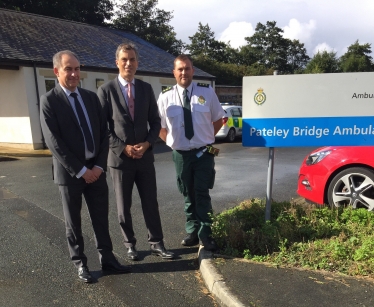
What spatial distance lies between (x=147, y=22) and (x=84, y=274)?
146 ft

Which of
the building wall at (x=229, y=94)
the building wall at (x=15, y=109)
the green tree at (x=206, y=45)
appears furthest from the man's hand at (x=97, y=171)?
the green tree at (x=206, y=45)

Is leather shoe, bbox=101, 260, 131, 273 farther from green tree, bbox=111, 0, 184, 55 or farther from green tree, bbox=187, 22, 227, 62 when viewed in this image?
green tree, bbox=187, 22, 227, 62

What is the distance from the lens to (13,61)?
517 inches

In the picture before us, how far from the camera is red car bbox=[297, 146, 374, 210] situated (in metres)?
4.59

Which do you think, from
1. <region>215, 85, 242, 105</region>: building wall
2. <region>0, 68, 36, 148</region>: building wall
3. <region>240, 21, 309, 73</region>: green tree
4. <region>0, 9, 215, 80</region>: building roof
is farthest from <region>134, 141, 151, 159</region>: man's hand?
<region>240, 21, 309, 73</region>: green tree

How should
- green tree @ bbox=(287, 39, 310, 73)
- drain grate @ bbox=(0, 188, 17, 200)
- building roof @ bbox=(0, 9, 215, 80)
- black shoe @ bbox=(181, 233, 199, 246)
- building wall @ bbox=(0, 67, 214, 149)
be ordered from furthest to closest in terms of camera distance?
green tree @ bbox=(287, 39, 310, 73), building roof @ bbox=(0, 9, 215, 80), building wall @ bbox=(0, 67, 214, 149), drain grate @ bbox=(0, 188, 17, 200), black shoe @ bbox=(181, 233, 199, 246)

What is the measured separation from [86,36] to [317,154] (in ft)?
59.8

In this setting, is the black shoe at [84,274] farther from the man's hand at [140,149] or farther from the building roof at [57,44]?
the building roof at [57,44]

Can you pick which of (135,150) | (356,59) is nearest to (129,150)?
(135,150)

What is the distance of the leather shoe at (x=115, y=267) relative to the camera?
3582 mm

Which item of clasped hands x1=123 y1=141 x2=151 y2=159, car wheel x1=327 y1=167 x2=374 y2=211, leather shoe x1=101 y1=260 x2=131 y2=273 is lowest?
leather shoe x1=101 y1=260 x2=131 y2=273

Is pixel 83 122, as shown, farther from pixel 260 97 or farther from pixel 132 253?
pixel 260 97

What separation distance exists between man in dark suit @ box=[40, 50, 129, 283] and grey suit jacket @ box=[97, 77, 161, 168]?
0.18 m

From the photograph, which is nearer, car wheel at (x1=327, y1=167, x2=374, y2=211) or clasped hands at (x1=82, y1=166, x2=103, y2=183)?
clasped hands at (x1=82, y1=166, x2=103, y2=183)
